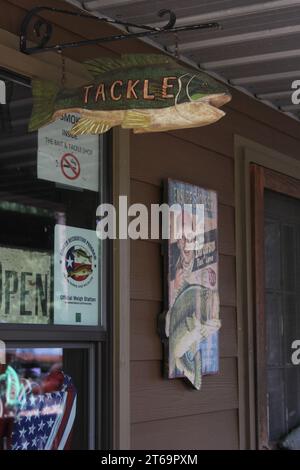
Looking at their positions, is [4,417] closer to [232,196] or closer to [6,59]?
[6,59]

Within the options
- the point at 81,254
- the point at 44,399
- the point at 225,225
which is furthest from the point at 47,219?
the point at 225,225

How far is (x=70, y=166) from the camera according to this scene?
11.5 ft

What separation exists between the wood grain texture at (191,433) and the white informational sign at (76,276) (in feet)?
2.10

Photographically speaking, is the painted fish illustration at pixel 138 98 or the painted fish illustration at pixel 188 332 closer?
the painted fish illustration at pixel 138 98

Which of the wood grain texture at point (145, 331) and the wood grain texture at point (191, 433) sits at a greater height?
the wood grain texture at point (145, 331)

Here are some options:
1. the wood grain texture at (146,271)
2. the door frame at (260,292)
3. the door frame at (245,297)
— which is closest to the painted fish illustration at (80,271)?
the wood grain texture at (146,271)

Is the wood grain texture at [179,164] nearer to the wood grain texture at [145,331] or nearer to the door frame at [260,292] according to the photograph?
the door frame at [260,292]

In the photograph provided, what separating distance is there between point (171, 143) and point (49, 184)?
1.00 meters

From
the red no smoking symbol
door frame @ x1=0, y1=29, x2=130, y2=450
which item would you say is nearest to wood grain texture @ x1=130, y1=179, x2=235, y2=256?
door frame @ x1=0, y1=29, x2=130, y2=450

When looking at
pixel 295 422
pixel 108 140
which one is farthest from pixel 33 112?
pixel 295 422

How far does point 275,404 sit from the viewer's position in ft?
16.3

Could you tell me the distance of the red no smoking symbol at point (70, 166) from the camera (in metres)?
3.46

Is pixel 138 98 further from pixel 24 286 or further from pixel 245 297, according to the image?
pixel 245 297

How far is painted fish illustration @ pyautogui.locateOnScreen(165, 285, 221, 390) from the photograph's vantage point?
12.9ft
